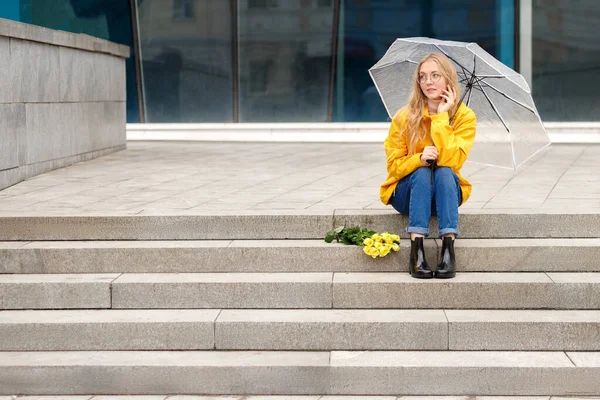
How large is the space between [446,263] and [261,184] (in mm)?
3310

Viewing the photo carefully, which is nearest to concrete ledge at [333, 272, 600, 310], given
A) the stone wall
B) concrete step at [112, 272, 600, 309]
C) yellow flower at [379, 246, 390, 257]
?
concrete step at [112, 272, 600, 309]

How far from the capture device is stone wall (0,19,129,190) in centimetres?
922

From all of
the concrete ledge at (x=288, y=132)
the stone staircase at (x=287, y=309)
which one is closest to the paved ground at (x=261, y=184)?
the stone staircase at (x=287, y=309)

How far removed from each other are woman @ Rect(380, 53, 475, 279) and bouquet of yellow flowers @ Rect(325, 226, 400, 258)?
0.20 metres

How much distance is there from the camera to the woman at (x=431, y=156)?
19.7 feet

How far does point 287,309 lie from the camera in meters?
6.06

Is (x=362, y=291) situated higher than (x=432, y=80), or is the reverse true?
(x=432, y=80)

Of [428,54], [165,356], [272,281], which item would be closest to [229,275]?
[272,281]

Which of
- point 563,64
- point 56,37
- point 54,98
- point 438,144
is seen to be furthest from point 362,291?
point 563,64

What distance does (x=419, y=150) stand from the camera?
20.5ft

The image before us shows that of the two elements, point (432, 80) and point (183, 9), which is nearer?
point (432, 80)

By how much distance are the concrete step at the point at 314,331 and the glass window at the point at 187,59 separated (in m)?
10.8

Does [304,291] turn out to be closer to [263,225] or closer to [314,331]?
[314,331]

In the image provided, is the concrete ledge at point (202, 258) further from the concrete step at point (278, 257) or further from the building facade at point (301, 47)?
the building facade at point (301, 47)
